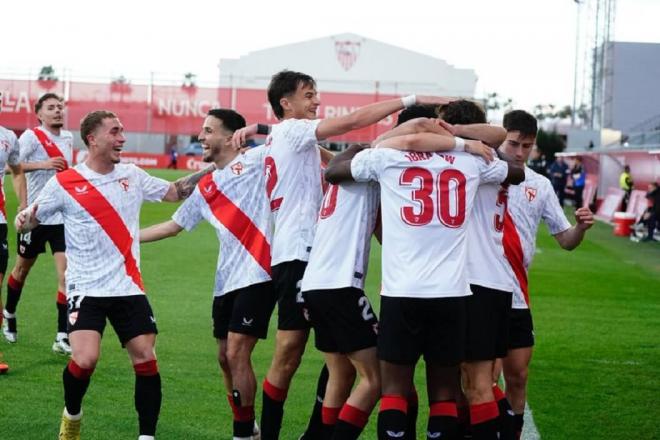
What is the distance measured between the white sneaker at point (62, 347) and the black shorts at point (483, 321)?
5043 millimetres

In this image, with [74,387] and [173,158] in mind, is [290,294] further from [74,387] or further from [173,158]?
[173,158]

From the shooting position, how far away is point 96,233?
6750mm

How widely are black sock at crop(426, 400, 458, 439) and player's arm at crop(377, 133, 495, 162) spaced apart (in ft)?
4.34

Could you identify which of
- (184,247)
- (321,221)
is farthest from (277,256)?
(184,247)

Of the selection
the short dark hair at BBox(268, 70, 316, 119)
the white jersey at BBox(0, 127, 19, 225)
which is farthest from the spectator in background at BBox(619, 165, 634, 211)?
the short dark hair at BBox(268, 70, 316, 119)

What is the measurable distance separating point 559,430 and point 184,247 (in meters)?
14.2

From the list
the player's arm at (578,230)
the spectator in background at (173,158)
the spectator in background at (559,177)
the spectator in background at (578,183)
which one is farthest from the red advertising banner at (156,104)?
the player's arm at (578,230)

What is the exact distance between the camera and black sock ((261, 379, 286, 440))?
256 inches

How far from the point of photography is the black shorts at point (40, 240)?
10234 millimetres

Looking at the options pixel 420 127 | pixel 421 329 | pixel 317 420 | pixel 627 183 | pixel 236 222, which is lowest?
pixel 317 420

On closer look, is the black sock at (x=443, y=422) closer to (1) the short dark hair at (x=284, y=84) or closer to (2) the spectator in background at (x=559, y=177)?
(1) the short dark hair at (x=284, y=84)

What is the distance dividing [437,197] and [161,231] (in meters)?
2.46

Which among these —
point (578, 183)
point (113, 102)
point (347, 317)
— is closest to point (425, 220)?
point (347, 317)

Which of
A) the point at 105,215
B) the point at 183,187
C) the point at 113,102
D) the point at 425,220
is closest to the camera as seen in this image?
the point at 425,220
